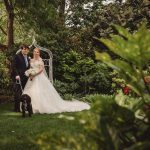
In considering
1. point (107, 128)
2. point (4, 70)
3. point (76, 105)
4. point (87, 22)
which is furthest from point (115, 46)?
point (87, 22)

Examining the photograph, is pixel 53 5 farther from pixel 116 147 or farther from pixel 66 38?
pixel 116 147

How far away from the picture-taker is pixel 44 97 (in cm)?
1520

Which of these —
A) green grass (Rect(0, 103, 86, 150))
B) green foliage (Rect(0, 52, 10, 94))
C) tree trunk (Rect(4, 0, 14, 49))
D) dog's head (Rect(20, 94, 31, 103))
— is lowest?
green grass (Rect(0, 103, 86, 150))

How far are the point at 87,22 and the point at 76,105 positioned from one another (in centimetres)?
955

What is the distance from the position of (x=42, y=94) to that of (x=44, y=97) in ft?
0.41

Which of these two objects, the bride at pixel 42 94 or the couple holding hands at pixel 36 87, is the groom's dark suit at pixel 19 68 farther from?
the bride at pixel 42 94

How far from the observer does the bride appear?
14719 mm

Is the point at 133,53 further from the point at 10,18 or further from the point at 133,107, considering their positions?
the point at 10,18

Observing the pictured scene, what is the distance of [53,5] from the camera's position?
787 inches

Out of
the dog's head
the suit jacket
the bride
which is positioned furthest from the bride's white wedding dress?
the dog's head

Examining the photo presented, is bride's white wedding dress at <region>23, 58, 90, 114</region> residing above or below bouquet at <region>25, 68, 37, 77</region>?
below

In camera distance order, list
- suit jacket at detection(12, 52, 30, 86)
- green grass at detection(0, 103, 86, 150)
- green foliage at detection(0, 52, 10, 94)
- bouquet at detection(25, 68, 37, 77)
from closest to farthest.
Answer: green grass at detection(0, 103, 86, 150) < suit jacket at detection(12, 52, 30, 86) < bouquet at detection(25, 68, 37, 77) < green foliage at detection(0, 52, 10, 94)

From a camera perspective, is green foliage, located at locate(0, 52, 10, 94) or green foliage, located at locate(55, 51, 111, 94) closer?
green foliage, located at locate(0, 52, 10, 94)

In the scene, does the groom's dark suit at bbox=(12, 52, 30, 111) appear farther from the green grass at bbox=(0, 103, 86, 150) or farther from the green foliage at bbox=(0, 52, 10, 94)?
the green foliage at bbox=(0, 52, 10, 94)
